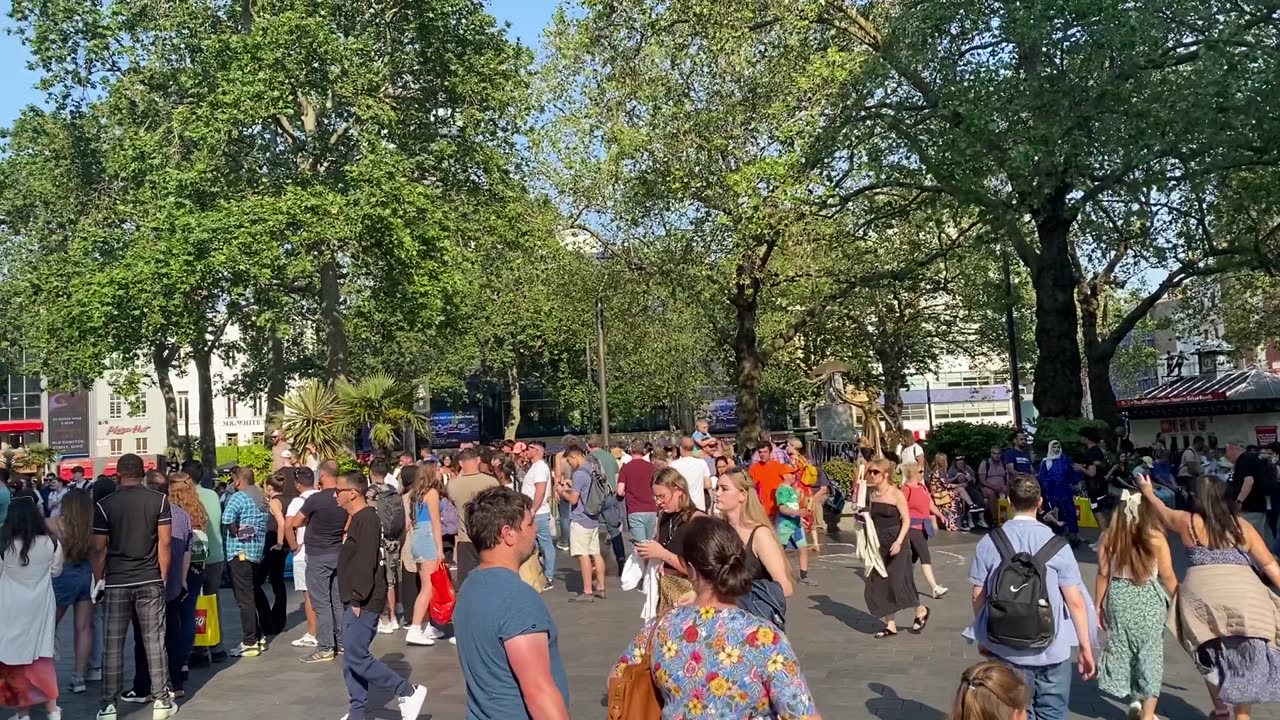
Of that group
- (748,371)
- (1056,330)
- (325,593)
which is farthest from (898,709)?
(748,371)

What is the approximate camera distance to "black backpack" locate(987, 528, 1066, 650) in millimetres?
5719

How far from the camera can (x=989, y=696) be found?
128 inches

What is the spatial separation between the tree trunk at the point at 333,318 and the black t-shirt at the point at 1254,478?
838 inches

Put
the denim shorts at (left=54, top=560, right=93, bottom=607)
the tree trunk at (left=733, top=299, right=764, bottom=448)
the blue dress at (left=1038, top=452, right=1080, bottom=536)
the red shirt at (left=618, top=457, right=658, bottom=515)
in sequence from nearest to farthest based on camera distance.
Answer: the denim shorts at (left=54, top=560, right=93, bottom=607) < the red shirt at (left=618, top=457, right=658, bottom=515) < the blue dress at (left=1038, top=452, right=1080, bottom=536) < the tree trunk at (left=733, top=299, right=764, bottom=448)

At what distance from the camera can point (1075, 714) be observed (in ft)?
25.0

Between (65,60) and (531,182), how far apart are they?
1250 cm

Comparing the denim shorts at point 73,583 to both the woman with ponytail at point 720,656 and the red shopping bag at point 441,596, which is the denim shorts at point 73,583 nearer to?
the red shopping bag at point 441,596

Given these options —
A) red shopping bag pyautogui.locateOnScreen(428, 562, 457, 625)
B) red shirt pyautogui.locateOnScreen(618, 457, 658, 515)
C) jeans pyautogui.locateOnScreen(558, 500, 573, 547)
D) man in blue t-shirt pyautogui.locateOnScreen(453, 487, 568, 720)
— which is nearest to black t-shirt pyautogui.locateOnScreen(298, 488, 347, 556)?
red shopping bag pyautogui.locateOnScreen(428, 562, 457, 625)

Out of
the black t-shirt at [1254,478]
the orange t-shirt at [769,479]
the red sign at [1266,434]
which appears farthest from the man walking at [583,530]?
the red sign at [1266,434]

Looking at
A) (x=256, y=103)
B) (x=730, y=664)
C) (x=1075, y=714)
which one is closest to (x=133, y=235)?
(x=256, y=103)

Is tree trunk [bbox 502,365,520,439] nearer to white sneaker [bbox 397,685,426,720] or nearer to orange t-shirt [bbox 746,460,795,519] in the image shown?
orange t-shirt [bbox 746,460,795,519]

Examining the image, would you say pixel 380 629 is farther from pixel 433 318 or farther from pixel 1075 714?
pixel 433 318

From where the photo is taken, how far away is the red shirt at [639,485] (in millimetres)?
12969

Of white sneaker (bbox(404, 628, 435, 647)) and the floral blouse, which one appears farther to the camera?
white sneaker (bbox(404, 628, 435, 647))
